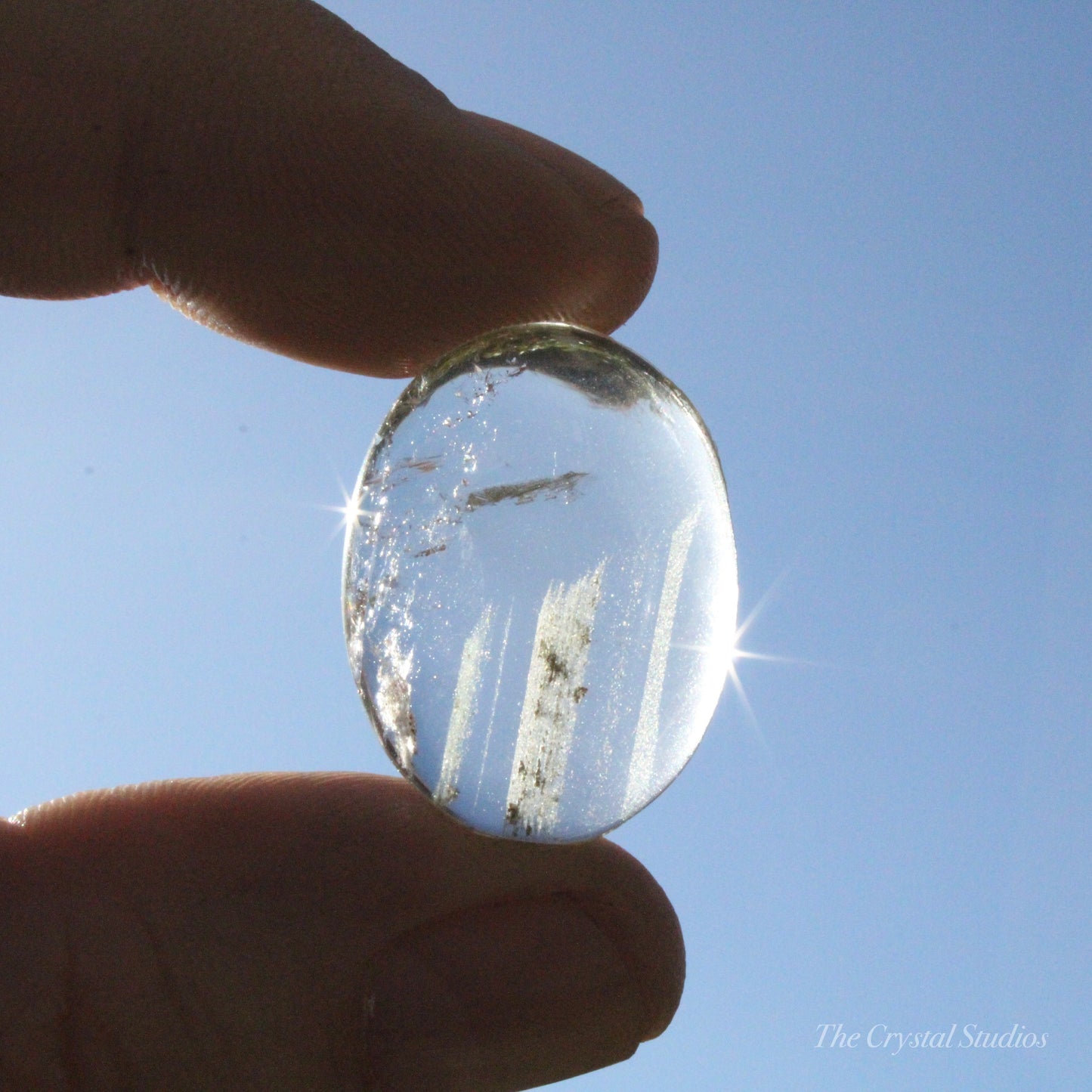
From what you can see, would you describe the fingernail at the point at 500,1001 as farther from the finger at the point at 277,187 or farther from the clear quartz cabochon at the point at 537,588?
the finger at the point at 277,187

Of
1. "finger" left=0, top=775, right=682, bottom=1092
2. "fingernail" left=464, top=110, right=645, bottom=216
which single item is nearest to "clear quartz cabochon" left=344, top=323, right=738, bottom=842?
"finger" left=0, top=775, right=682, bottom=1092

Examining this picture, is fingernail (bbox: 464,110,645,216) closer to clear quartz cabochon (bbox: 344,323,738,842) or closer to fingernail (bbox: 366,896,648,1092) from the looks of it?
clear quartz cabochon (bbox: 344,323,738,842)

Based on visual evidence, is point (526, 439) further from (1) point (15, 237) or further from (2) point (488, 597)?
(1) point (15, 237)

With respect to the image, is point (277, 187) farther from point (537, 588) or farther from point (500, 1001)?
point (500, 1001)

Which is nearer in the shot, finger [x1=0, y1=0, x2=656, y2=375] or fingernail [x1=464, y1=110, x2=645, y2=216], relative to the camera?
finger [x1=0, y1=0, x2=656, y2=375]

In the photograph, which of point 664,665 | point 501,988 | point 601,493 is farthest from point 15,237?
point 501,988

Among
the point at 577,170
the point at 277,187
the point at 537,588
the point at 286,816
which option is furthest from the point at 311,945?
the point at 577,170

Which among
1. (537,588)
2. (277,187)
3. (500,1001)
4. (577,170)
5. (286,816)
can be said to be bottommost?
(500,1001)
